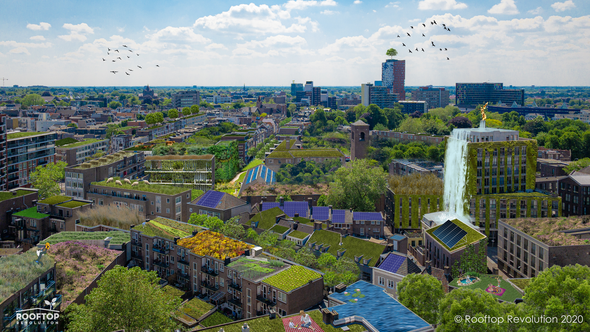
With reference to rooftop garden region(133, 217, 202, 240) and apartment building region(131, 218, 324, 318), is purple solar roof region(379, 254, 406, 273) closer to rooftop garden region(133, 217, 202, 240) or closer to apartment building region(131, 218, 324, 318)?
apartment building region(131, 218, 324, 318)

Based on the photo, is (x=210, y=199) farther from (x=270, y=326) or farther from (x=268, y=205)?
(x=270, y=326)

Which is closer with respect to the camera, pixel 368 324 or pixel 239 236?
pixel 368 324

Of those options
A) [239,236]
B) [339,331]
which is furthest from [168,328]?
[239,236]

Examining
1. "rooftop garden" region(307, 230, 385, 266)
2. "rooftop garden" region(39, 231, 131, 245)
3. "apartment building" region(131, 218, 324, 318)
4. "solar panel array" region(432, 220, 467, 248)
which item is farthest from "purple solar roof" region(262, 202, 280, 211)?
"solar panel array" region(432, 220, 467, 248)

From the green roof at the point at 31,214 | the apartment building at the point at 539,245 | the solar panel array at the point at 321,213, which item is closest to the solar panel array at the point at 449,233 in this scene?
the apartment building at the point at 539,245

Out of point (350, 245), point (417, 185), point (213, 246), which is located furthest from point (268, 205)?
point (417, 185)

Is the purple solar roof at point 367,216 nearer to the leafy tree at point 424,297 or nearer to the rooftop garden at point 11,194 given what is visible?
the leafy tree at point 424,297

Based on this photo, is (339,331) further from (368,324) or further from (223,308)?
(223,308)
